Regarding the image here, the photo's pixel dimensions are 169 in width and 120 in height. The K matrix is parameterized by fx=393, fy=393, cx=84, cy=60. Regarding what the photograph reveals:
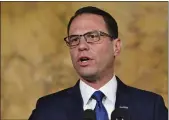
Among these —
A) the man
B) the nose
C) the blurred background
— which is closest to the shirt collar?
the man

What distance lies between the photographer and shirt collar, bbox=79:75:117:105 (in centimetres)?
113

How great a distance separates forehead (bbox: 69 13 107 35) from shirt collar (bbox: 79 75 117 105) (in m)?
0.16

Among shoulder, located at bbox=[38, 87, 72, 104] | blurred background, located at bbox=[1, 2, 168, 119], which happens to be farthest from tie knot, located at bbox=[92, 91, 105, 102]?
blurred background, located at bbox=[1, 2, 168, 119]

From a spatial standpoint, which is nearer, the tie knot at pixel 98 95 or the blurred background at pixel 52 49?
the tie knot at pixel 98 95

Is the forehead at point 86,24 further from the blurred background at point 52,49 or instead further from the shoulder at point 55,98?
the blurred background at point 52,49

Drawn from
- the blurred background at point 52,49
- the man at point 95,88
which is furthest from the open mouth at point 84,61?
the blurred background at point 52,49

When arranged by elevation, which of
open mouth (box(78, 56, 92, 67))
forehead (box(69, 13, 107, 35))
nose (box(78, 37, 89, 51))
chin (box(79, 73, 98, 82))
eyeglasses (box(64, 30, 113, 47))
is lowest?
chin (box(79, 73, 98, 82))

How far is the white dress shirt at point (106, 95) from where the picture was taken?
1106 millimetres

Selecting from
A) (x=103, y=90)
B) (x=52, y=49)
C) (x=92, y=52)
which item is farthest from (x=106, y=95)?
(x=52, y=49)

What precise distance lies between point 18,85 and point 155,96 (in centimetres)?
85

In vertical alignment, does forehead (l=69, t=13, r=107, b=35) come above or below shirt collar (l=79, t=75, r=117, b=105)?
above

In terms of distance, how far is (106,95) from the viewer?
44.3 inches

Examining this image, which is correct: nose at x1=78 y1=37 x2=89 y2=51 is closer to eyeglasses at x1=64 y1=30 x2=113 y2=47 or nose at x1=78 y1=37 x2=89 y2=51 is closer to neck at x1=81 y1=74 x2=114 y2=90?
eyeglasses at x1=64 y1=30 x2=113 y2=47

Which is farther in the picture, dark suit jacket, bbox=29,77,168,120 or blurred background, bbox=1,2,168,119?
blurred background, bbox=1,2,168,119
